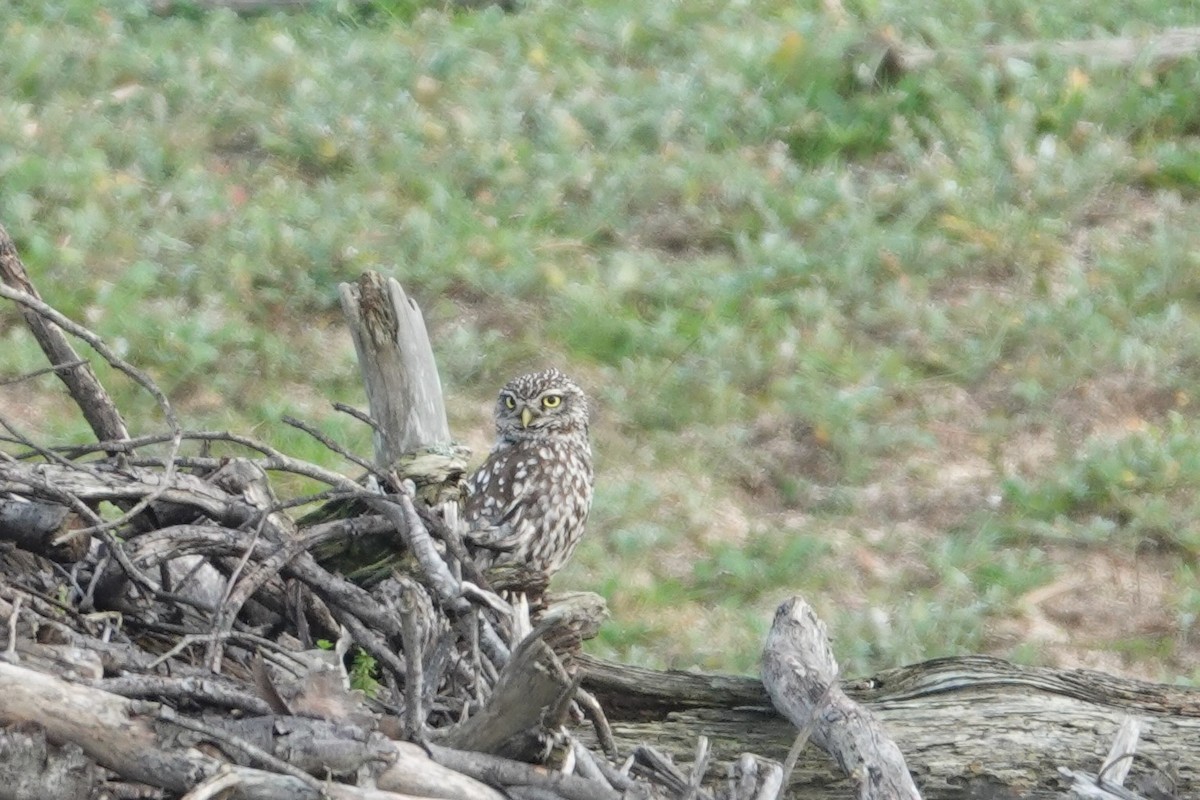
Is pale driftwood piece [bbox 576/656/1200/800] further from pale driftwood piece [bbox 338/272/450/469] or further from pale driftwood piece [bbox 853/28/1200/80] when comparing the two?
pale driftwood piece [bbox 853/28/1200/80]

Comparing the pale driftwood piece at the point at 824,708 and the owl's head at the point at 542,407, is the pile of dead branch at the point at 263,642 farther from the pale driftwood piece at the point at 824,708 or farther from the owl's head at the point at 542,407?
the owl's head at the point at 542,407

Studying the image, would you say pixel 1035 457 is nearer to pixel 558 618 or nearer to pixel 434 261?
pixel 434 261

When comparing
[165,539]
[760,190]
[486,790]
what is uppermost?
[760,190]

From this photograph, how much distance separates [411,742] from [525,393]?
357cm

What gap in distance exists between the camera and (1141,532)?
8.16 meters

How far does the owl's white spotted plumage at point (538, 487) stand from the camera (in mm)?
5832

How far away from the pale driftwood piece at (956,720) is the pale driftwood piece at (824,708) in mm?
166

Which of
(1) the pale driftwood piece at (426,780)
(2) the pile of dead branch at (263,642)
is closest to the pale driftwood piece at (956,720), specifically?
(2) the pile of dead branch at (263,642)

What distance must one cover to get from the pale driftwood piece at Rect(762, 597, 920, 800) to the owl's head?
245 centimetres

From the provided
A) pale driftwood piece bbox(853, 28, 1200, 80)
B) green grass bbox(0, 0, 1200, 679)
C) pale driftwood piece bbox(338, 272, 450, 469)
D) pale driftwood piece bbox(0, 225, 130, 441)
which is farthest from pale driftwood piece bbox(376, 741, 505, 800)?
pale driftwood piece bbox(853, 28, 1200, 80)

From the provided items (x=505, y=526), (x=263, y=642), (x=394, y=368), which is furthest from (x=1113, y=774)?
(x=394, y=368)

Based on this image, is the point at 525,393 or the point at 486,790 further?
the point at 525,393

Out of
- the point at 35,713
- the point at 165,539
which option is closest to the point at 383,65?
the point at 165,539

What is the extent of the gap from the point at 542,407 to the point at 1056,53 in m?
5.99
